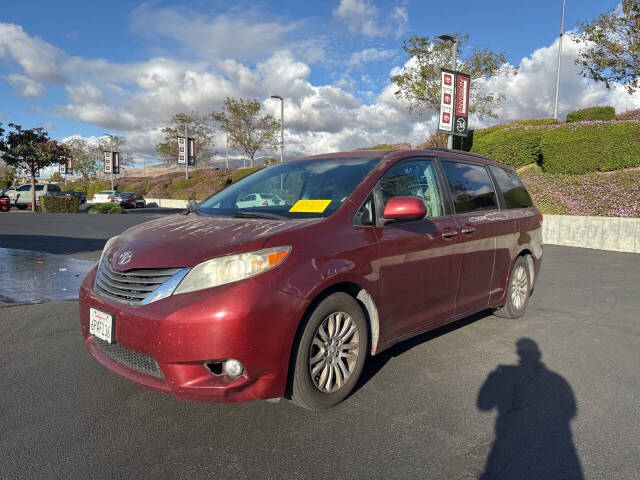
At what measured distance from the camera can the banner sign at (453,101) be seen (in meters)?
16.5

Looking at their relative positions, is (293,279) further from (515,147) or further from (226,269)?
Result: (515,147)

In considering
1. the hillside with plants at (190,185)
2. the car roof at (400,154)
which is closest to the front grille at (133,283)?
the car roof at (400,154)

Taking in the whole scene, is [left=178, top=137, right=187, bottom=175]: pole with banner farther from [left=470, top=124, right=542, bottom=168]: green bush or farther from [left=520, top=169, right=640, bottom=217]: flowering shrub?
[left=520, top=169, right=640, bottom=217]: flowering shrub

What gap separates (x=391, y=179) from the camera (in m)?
3.55

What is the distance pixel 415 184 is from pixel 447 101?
14106 millimetres

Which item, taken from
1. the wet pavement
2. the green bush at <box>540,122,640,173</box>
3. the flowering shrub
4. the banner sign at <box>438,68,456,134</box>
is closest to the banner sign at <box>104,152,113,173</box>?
the banner sign at <box>438,68,456,134</box>

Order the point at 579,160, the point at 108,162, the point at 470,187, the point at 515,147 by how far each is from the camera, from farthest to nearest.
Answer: the point at 108,162 → the point at 515,147 → the point at 579,160 → the point at 470,187

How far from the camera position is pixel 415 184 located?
12.4 ft

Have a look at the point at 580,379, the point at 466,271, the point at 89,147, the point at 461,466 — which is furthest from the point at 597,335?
the point at 89,147

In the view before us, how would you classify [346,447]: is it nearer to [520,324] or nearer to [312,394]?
[312,394]

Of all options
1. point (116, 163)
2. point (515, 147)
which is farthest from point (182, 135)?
point (515, 147)

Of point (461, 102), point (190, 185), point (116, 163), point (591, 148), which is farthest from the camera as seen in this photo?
point (116, 163)

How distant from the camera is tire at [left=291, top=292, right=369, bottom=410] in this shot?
8.95 ft

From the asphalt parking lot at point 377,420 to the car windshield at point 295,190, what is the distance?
134cm
